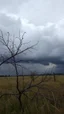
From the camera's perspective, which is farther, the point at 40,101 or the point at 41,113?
the point at 40,101

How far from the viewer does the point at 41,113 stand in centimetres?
937

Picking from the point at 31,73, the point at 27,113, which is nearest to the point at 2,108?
the point at 27,113

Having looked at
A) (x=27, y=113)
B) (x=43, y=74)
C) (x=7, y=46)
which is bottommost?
(x=27, y=113)

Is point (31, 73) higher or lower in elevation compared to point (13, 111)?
higher

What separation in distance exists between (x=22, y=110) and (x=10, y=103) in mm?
1307

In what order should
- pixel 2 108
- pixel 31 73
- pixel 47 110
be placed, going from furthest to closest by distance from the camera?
pixel 2 108, pixel 47 110, pixel 31 73

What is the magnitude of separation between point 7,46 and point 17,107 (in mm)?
2640

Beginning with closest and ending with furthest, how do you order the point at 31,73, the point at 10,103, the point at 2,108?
the point at 31,73
the point at 2,108
the point at 10,103

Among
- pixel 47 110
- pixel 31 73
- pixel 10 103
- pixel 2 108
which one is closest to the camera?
pixel 31 73

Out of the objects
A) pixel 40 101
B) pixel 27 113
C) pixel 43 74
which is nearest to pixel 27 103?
pixel 40 101

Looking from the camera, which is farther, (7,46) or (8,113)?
(8,113)

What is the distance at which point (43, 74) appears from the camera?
9.35 meters

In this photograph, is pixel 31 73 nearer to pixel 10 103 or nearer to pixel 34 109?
pixel 34 109

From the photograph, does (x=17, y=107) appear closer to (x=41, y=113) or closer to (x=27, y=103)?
(x=27, y=103)
